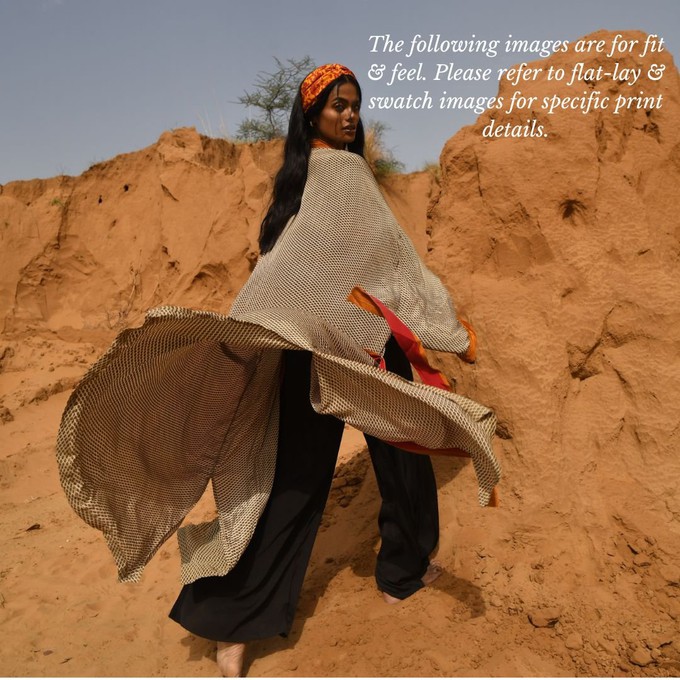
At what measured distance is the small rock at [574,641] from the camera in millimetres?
2031

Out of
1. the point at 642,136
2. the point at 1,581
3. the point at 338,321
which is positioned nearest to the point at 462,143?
the point at 642,136

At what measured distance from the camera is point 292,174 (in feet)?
7.77

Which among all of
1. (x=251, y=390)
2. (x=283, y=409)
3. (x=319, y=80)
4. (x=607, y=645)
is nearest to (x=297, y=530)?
(x=283, y=409)

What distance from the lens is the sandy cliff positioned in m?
2.13

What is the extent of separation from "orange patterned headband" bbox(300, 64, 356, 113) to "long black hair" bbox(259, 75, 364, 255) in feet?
0.07

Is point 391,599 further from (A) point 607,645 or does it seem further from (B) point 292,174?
(B) point 292,174

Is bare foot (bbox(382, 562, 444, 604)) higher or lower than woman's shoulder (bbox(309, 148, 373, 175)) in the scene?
lower

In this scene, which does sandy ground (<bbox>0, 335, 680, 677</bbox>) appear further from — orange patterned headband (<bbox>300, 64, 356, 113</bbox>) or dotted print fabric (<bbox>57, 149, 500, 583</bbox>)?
orange patterned headband (<bbox>300, 64, 356, 113</bbox>)

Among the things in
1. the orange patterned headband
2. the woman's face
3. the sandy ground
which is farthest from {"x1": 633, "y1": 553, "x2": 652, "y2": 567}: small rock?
the orange patterned headband

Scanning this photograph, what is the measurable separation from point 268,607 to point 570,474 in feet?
3.99

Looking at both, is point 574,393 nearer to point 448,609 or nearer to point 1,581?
point 448,609

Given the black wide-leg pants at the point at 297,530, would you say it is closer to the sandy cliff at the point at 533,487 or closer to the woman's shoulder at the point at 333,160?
the sandy cliff at the point at 533,487

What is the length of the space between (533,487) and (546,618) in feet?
1.55

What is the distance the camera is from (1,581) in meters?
3.23
